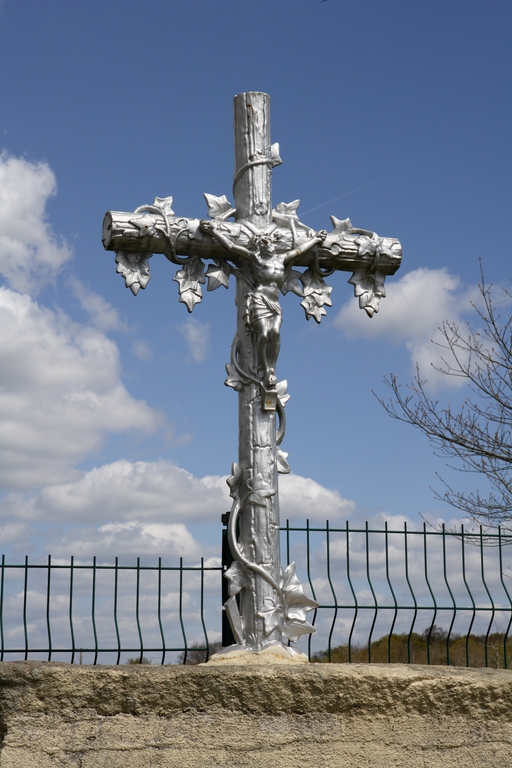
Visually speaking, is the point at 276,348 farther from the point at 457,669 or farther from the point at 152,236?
the point at 457,669

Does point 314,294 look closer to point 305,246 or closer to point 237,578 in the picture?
point 305,246

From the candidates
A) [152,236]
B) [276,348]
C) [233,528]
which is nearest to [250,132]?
[152,236]

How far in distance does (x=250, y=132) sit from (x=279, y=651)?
323cm

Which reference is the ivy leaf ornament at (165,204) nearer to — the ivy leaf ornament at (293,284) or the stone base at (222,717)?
the ivy leaf ornament at (293,284)

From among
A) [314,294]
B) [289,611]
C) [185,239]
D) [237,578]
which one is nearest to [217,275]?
[185,239]

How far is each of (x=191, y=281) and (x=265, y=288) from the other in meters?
0.49

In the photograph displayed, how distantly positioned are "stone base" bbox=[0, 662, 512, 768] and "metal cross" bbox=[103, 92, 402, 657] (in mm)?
1011

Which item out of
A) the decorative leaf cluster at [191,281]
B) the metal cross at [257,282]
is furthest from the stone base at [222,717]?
the decorative leaf cluster at [191,281]

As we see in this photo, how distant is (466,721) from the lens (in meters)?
3.89

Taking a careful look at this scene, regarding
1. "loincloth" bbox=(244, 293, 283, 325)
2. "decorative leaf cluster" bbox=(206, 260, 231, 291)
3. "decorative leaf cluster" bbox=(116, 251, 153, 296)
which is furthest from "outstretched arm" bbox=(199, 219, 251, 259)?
"decorative leaf cluster" bbox=(116, 251, 153, 296)

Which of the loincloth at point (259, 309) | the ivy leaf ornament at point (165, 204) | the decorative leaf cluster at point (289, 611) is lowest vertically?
the decorative leaf cluster at point (289, 611)

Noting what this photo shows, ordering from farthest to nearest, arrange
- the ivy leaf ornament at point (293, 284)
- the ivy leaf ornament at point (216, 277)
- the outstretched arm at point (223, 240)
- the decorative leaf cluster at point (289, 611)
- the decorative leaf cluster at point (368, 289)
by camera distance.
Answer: the decorative leaf cluster at point (368, 289), the ivy leaf ornament at point (293, 284), the ivy leaf ornament at point (216, 277), the outstretched arm at point (223, 240), the decorative leaf cluster at point (289, 611)

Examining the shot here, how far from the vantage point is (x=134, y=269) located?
523cm

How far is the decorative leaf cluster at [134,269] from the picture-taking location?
5184 mm
